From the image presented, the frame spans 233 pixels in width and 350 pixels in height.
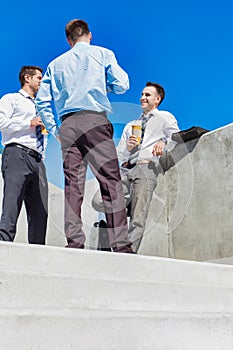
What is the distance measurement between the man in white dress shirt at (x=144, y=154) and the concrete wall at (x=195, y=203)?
0.28 metres

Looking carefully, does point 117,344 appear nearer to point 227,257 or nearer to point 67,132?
point 67,132

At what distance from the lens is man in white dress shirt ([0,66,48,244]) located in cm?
339

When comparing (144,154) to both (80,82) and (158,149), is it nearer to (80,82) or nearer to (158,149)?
(158,149)

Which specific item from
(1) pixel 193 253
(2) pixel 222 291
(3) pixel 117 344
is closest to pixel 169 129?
(1) pixel 193 253

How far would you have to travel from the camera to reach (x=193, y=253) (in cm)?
401

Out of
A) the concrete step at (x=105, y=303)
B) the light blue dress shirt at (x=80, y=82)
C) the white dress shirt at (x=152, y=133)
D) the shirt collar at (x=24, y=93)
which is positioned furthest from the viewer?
the white dress shirt at (x=152, y=133)

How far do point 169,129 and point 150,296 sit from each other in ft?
7.09

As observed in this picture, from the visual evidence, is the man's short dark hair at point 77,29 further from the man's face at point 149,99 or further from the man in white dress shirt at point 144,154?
the man's face at point 149,99

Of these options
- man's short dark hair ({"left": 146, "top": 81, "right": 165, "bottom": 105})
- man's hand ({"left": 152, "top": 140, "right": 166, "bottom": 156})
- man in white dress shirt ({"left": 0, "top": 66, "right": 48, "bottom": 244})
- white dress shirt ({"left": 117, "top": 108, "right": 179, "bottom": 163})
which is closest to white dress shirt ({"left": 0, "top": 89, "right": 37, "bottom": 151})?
man in white dress shirt ({"left": 0, "top": 66, "right": 48, "bottom": 244})

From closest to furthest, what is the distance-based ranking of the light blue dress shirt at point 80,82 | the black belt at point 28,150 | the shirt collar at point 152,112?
1. the light blue dress shirt at point 80,82
2. the black belt at point 28,150
3. the shirt collar at point 152,112

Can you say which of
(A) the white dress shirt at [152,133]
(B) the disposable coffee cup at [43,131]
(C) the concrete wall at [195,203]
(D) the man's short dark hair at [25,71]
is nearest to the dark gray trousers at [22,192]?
(B) the disposable coffee cup at [43,131]

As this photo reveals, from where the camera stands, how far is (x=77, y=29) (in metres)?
3.40

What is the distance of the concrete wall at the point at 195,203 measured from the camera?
149 inches

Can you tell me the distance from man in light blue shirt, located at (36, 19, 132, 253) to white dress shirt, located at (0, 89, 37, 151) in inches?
12.7
